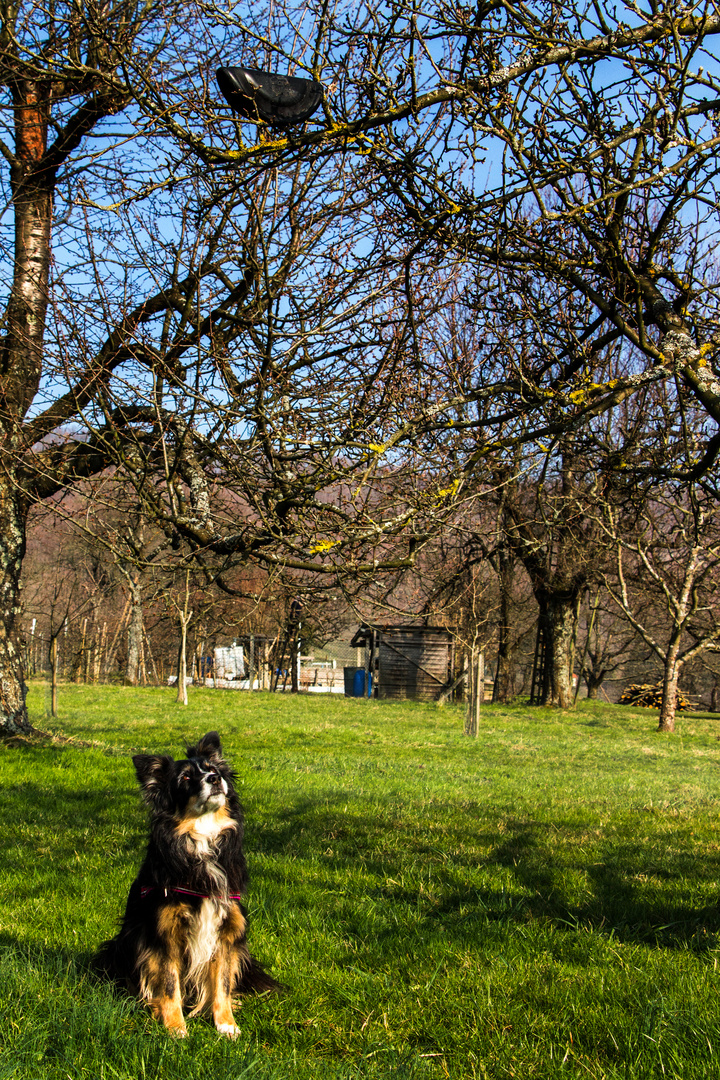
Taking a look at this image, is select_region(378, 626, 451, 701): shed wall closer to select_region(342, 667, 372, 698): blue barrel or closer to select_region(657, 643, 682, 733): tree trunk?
select_region(342, 667, 372, 698): blue barrel

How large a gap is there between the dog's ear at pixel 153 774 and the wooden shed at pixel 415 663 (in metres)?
28.5

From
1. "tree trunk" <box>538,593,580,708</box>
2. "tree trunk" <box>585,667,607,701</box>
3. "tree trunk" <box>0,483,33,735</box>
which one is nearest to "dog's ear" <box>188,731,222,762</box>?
"tree trunk" <box>0,483,33,735</box>

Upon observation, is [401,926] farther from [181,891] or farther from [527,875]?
[181,891]

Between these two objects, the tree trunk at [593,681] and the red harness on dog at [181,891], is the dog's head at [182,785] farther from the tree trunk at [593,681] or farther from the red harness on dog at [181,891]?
the tree trunk at [593,681]

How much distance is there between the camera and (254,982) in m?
3.62

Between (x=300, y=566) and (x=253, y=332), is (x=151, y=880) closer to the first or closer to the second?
(x=300, y=566)

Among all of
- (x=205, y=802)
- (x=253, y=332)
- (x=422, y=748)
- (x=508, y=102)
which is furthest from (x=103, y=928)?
(x=422, y=748)

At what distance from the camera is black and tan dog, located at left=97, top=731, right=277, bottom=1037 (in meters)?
3.30

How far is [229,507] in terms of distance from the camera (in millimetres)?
8570

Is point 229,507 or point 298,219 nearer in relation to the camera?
point 298,219

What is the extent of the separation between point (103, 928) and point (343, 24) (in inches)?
215

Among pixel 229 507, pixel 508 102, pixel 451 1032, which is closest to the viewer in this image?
pixel 451 1032

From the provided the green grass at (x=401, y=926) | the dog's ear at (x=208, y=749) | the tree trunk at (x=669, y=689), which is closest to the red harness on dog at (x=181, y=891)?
the green grass at (x=401, y=926)

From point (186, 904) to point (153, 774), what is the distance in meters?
0.55
